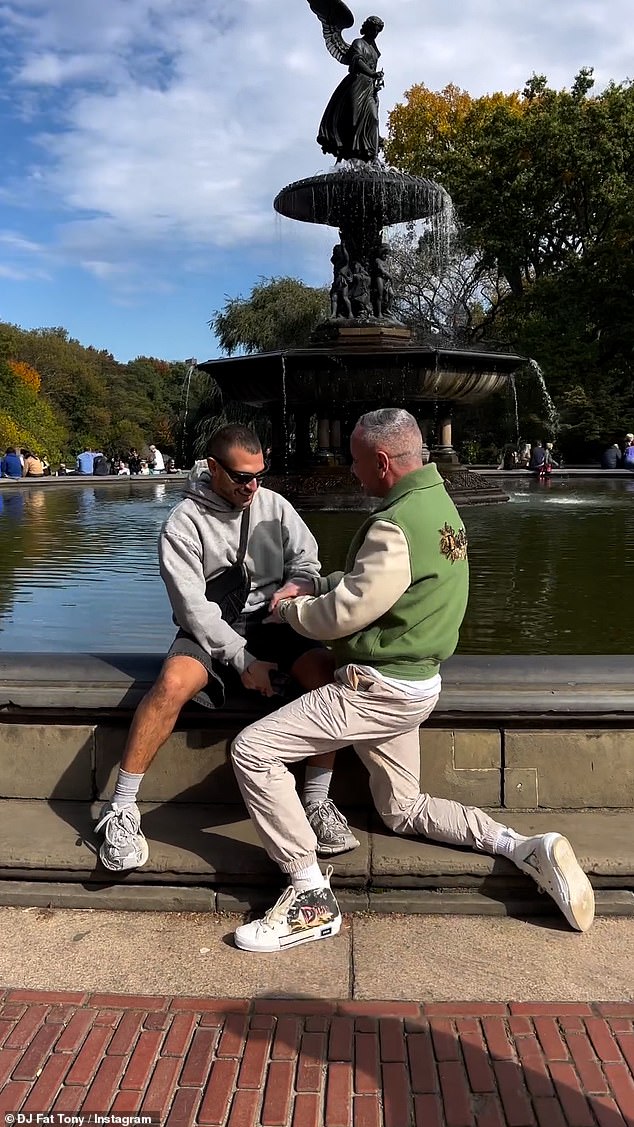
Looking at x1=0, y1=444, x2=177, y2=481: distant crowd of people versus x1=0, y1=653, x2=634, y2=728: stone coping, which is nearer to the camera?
x1=0, y1=653, x2=634, y2=728: stone coping

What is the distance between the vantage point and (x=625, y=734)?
11.3 feet

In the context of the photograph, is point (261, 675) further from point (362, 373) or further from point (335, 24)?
point (335, 24)

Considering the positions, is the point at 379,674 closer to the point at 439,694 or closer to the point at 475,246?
the point at 439,694

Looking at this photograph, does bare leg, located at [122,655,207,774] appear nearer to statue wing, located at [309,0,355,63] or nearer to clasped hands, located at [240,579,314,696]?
clasped hands, located at [240,579,314,696]

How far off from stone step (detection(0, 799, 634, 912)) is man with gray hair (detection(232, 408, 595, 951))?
0.11 metres

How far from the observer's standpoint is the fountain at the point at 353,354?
43.7 ft

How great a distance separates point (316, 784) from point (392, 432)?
4.39 ft

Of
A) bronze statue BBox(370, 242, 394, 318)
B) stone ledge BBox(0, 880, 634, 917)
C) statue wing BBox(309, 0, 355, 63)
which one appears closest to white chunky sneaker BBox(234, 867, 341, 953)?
stone ledge BBox(0, 880, 634, 917)

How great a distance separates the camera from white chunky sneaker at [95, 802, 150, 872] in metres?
3.17

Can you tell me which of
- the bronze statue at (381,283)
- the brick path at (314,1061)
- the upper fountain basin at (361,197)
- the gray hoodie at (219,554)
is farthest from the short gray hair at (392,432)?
the bronze statue at (381,283)

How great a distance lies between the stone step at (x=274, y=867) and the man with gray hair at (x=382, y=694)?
4.3 inches

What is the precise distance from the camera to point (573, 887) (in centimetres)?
296

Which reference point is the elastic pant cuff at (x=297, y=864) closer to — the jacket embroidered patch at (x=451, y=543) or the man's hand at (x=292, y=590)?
the man's hand at (x=292, y=590)

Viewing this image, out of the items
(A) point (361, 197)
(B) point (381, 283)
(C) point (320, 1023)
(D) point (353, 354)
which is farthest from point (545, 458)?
(C) point (320, 1023)
